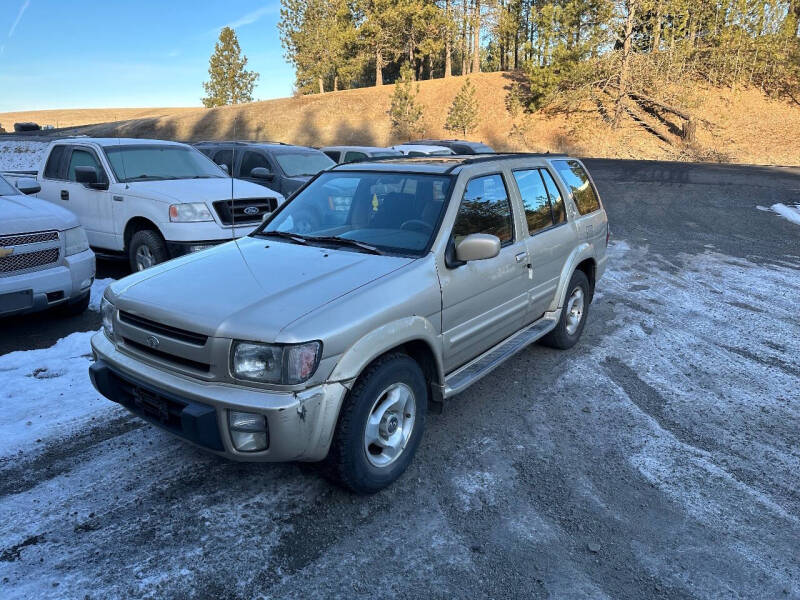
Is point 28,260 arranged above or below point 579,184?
below

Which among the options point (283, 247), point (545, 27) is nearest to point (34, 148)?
point (545, 27)

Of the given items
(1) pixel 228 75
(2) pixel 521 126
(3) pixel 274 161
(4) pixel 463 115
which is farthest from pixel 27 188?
(1) pixel 228 75

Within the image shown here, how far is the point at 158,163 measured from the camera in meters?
8.23

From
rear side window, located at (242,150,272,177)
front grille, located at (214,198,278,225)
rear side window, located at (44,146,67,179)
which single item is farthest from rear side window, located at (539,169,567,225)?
rear side window, located at (242,150,272,177)

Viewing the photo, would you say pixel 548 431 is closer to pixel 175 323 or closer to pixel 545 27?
pixel 175 323

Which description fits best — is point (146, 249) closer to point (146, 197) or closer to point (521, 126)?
point (146, 197)

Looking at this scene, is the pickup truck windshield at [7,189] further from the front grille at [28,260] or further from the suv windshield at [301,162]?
the suv windshield at [301,162]

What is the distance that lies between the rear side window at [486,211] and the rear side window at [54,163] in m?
6.92

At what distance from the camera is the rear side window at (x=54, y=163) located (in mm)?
8344

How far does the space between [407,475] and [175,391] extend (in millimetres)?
1458

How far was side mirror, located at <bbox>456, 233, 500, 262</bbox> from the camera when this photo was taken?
3.57 meters

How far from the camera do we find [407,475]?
139 inches

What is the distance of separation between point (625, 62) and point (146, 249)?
32438 millimetres

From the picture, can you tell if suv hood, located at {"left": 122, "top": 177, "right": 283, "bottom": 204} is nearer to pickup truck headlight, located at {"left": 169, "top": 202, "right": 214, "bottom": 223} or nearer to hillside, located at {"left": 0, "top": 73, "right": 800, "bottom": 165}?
pickup truck headlight, located at {"left": 169, "top": 202, "right": 214, "bottom": 223}
